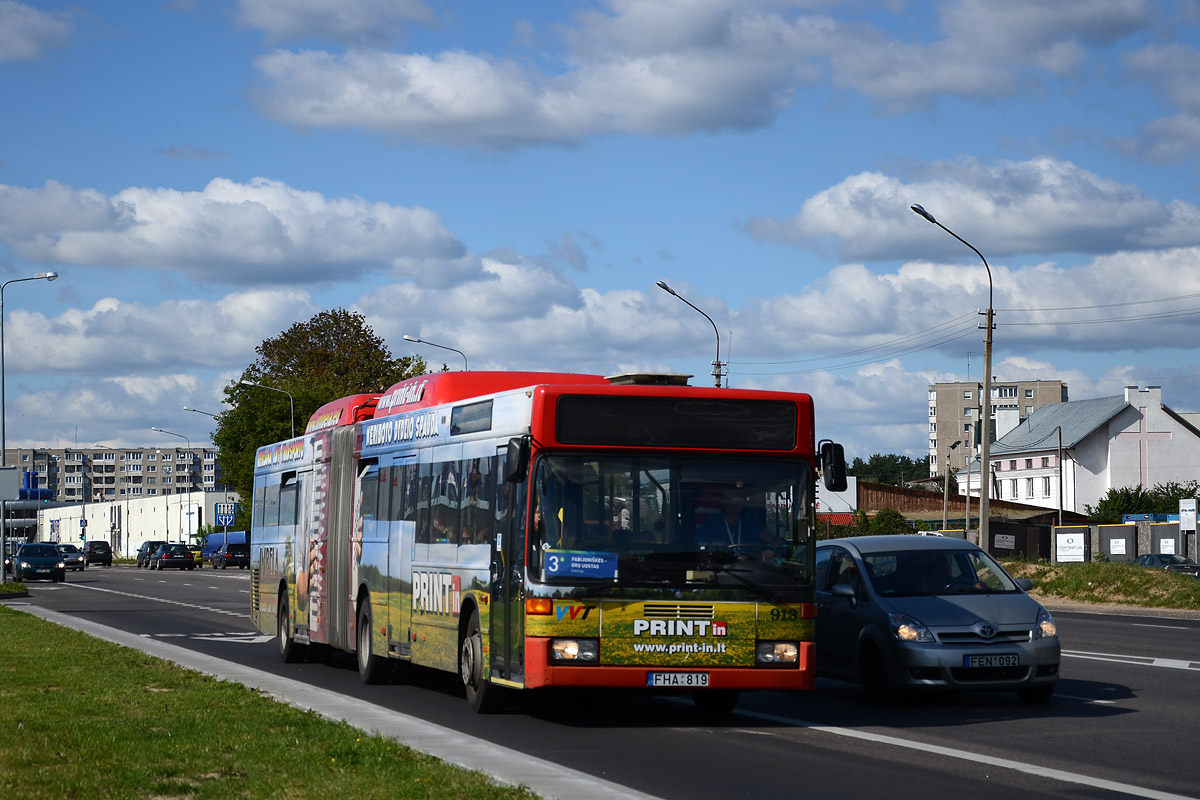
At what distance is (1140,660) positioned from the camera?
64.5 ft

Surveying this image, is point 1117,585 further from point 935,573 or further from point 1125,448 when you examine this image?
point 1125,448

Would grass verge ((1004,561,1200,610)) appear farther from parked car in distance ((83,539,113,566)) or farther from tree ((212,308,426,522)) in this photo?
parked car in distance ((83,539,113,566))

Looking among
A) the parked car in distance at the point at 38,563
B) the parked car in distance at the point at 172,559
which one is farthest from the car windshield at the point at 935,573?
the parked car in distance at the point at 172,559

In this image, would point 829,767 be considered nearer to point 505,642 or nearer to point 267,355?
point 505,642

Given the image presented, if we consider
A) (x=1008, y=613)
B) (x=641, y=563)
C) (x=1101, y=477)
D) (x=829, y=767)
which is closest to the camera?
(x=829, y=767)

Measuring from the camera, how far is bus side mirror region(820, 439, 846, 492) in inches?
506

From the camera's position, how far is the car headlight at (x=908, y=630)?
14273 millimetres

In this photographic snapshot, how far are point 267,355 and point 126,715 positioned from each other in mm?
76026

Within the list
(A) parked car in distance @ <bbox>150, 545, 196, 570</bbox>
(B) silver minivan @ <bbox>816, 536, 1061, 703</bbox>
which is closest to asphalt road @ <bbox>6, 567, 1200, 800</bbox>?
(B) silver minivan @ <bbox>816, 536, 1061, 703</bbox>

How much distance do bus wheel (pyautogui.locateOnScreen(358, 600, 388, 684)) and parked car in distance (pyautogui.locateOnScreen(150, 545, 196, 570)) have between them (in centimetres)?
7404

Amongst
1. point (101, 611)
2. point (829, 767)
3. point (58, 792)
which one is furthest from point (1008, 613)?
point (101, 611)

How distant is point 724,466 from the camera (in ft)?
42.5

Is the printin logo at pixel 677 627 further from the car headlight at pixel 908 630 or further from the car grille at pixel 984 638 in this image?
the car grille at pixel 984 638

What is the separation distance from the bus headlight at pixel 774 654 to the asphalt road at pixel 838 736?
0.55 metres
